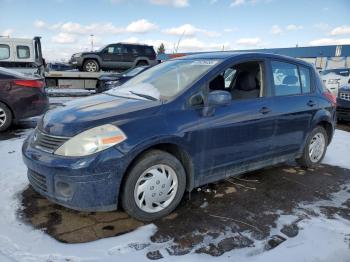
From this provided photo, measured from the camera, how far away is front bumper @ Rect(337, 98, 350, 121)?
9680mm

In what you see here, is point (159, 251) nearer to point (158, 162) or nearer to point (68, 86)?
point (158, 162)

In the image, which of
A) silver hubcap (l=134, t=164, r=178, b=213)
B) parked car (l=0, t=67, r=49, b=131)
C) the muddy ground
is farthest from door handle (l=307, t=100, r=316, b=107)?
parked car (l=0, t=67, r=49, b=131)

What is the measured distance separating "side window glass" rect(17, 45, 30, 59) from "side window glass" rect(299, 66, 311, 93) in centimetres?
1223

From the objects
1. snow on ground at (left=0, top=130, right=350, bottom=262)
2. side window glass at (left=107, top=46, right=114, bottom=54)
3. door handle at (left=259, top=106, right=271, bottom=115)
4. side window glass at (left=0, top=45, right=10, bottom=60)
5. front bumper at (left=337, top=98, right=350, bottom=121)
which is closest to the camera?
snow on ground at (left=0, top=130, right=350, bottom=262)

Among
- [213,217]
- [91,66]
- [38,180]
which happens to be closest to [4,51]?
[91,66]

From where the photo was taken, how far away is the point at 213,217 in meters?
3.59

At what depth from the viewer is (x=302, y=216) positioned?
3.68 m

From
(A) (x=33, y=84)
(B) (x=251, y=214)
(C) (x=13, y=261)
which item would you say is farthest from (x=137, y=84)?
(A) (x=33, y=84)

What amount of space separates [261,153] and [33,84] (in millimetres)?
5181

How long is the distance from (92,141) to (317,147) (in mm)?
3695

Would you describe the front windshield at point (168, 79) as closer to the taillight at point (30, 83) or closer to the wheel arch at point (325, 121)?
→ the wheel arch at point (325, 121)

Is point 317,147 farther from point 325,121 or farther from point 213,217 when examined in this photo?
point 213,217

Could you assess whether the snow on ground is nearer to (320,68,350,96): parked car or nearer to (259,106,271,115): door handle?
(259,106,271,115): door handle

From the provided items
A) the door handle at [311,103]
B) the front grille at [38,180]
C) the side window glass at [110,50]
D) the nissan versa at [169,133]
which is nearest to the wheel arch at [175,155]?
the nissan versa at [169,133]
